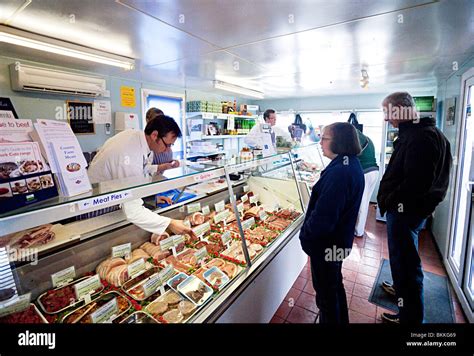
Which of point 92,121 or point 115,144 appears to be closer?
point 115,144

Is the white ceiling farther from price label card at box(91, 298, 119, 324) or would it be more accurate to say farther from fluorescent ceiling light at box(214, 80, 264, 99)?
price label card at box(91, 298, 119, 324)

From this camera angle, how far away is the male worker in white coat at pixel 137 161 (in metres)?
1.90

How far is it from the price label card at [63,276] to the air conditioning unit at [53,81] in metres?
2.91

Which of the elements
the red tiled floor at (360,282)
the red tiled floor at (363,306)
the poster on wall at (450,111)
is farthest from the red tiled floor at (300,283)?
the poster on wall at (450,111)

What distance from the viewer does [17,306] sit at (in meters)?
1.32

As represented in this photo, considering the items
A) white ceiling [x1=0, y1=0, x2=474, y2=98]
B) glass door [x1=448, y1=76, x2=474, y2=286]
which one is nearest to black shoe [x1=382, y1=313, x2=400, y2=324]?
glass door [x1=448, y1=76, x2=474, y2=286]

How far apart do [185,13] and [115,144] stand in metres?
1.22

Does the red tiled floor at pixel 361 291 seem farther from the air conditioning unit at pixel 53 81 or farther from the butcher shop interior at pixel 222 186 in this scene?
the air conditioning unit at pixel 53 81

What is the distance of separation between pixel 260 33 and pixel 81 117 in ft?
10.6

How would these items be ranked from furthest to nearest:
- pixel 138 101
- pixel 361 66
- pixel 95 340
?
pixel 138 101 → pixel 361 66 → pixel 95 340

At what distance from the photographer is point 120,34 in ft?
8.07

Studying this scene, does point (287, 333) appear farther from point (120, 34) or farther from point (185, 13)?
point (120, 34)

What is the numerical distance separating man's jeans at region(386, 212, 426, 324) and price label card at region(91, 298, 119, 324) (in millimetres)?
2325

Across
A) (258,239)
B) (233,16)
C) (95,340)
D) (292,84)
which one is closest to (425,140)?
(258,239)
